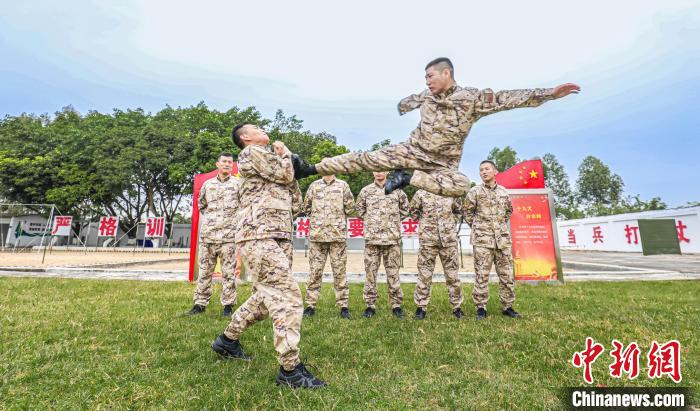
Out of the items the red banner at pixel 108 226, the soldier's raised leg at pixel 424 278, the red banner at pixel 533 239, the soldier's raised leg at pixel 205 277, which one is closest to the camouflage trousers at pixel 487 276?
the soldier's raised leg at pixel 424 278

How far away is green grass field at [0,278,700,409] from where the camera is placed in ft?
7.83

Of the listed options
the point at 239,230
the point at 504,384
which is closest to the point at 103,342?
the point at 239,230

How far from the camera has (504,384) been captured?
255 cm

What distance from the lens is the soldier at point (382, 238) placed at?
5.22 meters

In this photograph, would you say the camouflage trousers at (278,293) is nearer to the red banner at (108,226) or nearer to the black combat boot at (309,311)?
the black combat boot at (309,311)

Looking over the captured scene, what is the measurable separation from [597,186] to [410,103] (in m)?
55.1

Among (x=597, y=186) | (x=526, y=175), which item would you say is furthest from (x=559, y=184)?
(x=526, y=175)

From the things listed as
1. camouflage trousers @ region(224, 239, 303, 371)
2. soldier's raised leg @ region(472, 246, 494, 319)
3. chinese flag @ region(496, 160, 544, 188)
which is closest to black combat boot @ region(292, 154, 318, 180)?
camouflage trousers @ region(224, 239, 303, 371)

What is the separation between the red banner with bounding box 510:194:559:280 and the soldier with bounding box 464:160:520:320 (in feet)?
10.7

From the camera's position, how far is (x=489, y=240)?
202 inches

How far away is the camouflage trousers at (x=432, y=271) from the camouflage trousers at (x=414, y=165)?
1.81 meters

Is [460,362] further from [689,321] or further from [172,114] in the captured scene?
[172,114]

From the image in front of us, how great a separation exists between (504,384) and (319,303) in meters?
3.70

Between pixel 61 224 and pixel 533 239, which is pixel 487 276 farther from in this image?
pixel 61 224
